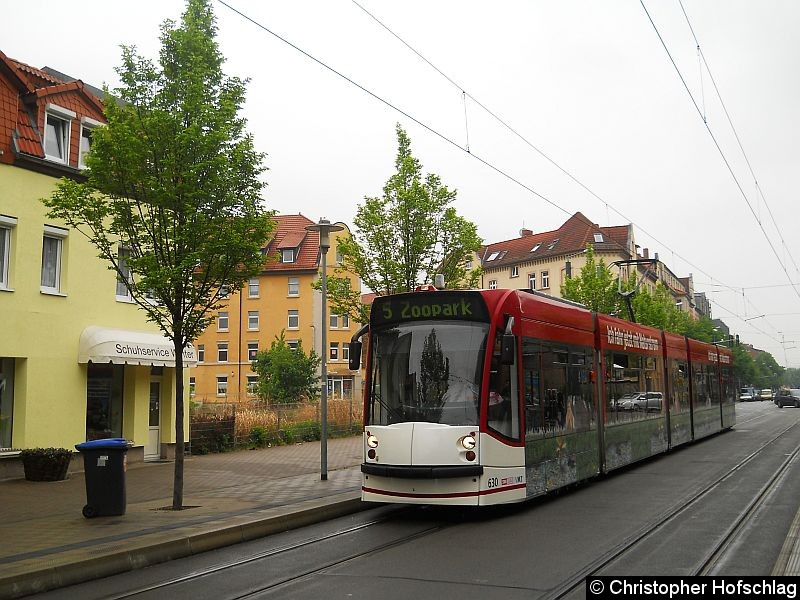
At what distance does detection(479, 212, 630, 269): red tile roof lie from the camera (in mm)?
70938

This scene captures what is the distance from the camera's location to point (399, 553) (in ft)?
29.8

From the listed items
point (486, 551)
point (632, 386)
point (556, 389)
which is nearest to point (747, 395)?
point (632, 386)

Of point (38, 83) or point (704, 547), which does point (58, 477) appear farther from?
point (704, 547)

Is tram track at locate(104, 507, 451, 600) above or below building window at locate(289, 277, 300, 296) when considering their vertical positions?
below

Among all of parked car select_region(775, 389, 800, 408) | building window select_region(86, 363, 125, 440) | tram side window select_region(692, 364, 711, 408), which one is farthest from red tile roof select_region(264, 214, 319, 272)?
parked car select_region(775, 389, 800, 408)

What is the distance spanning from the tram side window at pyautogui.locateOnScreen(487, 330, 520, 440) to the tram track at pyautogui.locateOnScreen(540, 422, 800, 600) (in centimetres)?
221

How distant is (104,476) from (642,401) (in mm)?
11863

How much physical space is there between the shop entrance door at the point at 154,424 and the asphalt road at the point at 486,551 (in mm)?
12053

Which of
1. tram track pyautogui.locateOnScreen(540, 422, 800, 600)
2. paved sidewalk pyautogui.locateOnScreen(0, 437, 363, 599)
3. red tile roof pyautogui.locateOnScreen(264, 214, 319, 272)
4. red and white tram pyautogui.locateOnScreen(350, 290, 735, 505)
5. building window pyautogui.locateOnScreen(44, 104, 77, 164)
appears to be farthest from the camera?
red tile roof pyautogui.locateOnScreen(264, 214, 319, 272)

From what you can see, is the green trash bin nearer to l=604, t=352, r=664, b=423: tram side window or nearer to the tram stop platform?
the tram stop platform

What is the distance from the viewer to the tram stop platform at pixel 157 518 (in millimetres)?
8242

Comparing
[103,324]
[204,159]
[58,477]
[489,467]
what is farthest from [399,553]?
[103,324]

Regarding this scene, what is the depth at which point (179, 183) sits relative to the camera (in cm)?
1219

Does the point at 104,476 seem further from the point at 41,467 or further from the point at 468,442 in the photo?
the point at 41,467
